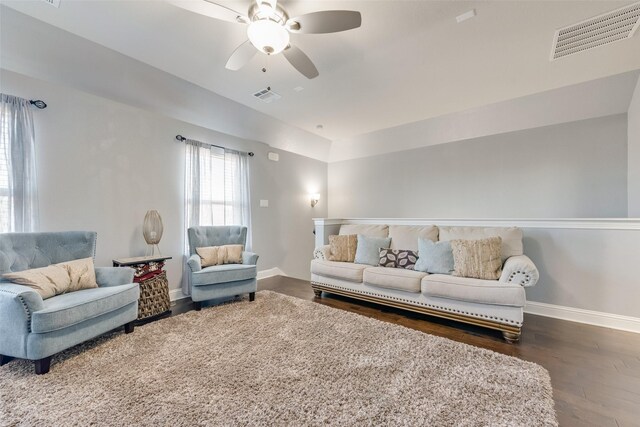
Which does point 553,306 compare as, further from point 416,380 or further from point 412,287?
point 416,380

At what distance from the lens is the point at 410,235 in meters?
3.59

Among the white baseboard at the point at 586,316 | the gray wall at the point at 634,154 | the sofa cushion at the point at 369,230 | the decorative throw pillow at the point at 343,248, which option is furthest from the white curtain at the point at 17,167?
the gray wall at the point at 634,154

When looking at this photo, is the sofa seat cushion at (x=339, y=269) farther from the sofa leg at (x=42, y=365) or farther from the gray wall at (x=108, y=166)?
the sofa leg at (x=42, y=365)

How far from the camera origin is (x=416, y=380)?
1731 millimetres

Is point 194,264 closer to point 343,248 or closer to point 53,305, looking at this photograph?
point 53,305

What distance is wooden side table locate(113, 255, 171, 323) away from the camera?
8.85 ft

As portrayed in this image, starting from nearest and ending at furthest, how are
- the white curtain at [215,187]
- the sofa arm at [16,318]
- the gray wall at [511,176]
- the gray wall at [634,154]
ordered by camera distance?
the sofa arm at [16,318]
the gray wall at [634,154]
the gray wall at [511,176]
the white curtain at [215,187]

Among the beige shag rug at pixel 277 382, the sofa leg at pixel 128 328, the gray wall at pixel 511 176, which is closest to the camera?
the beige shag rug at pixel 277 382

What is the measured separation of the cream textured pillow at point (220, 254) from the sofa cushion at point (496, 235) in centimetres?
274

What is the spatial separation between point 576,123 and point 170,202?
5.44 meters

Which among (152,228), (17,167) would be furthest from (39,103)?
(152,228)

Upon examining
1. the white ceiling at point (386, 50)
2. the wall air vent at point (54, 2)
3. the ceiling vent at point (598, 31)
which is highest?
the wall air vent at point (54, 2)

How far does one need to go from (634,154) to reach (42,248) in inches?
240

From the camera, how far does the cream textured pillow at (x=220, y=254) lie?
3334 millimetres
